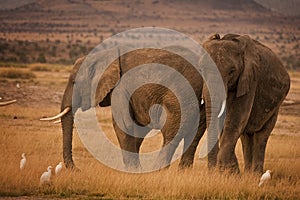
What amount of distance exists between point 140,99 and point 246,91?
206cm

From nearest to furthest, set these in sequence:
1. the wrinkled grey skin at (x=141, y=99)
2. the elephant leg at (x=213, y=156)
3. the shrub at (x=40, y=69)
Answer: the elephant leg at (x=213, y=156)
the wrinkled grey skin at (x=141, y=99)
the shrub at (x=40, y=69)

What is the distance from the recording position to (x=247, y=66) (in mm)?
11875

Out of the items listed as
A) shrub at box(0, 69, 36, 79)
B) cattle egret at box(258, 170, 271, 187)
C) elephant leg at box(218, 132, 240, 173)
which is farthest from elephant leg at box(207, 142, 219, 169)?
shrub at box(0, 69, 36, 79)

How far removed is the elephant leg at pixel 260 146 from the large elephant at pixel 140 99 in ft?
3.06

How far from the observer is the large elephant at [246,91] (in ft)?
38.5

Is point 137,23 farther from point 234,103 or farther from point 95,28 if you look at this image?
point 234,103

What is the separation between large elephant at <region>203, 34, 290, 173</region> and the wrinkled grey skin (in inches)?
28.4

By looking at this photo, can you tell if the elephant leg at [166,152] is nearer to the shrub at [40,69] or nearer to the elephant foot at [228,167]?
the elephant foot at [228,167]

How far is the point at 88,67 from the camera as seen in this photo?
13.6m

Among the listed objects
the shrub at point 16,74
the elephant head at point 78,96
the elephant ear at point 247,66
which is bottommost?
the shrub at point 16,74

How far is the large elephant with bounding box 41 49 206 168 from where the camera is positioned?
12.6 m

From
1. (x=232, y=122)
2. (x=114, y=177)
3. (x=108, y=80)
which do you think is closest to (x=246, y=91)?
(x=232, y=122)

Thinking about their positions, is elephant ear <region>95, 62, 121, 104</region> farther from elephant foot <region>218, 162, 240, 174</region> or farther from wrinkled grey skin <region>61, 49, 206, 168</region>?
elephant foot <region>218, 162, 240, 174</region>

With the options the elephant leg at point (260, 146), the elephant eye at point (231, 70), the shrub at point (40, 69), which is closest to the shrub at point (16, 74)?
the shrub at point (40, 69)
